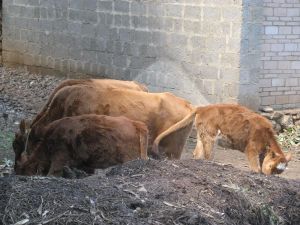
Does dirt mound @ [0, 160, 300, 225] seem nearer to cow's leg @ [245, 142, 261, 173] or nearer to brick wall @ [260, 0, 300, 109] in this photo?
cow's leg @ [245, 142, 261, 173]

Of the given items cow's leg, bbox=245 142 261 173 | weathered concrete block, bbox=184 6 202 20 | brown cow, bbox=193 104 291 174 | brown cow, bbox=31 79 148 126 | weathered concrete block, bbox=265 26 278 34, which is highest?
weathered concrete block, bbox=184 6 202 20

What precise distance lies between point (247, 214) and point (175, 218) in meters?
0.87

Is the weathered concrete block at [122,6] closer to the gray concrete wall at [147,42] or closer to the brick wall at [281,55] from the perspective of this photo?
the gray concrete wall at [147,42]

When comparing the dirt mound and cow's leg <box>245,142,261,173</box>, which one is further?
cow's leg <box>245,142,261,173</box>

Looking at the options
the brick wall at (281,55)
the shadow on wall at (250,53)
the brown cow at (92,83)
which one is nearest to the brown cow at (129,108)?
the brown cow at (92,83)

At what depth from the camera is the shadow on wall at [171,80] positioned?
1307 cm

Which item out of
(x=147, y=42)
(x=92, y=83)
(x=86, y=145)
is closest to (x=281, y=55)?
(x=147, y=42)

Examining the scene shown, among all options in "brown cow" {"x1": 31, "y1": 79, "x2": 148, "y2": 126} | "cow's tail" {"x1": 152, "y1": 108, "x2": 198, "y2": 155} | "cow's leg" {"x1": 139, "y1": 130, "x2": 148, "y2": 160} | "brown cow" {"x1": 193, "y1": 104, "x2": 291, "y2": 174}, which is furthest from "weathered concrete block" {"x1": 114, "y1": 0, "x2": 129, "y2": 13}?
"cow's leg" {"x1": 139, "y1": 130, "x2": 148, "y2": 160}

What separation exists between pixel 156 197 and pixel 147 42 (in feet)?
28.2

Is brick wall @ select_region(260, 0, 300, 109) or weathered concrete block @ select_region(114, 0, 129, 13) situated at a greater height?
weathered concrete block @ select_region(114, 0, 129, 13)

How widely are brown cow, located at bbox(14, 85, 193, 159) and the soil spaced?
223cm

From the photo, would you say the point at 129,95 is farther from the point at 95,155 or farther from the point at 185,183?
the point at 185,183

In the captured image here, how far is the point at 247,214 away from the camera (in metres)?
5.97

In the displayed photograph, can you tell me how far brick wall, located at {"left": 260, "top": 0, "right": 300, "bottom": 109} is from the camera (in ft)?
42.8
